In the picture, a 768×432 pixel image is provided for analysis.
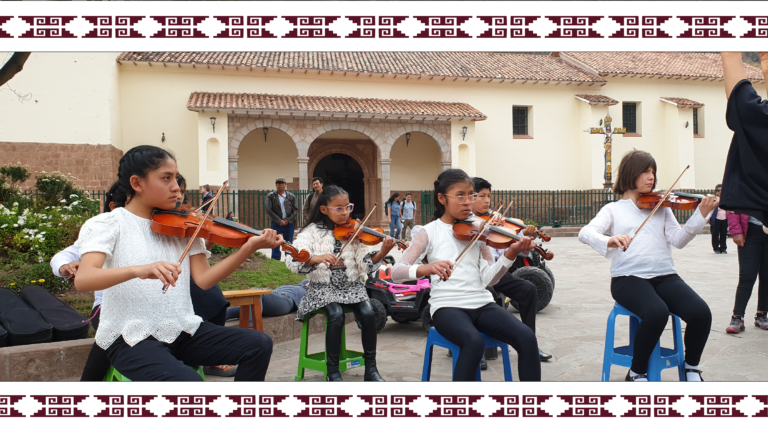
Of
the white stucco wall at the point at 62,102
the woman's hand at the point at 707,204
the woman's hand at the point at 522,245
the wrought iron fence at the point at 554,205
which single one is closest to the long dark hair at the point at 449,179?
the woman's hand at the point at 522,245

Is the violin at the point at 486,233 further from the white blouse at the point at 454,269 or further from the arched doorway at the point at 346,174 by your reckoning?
the arched doorway at the point at 346,174

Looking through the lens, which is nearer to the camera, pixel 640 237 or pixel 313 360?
pixel 640 237

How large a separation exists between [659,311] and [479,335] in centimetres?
106

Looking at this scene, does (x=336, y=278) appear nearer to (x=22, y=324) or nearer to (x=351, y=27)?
(x=351, y=27)

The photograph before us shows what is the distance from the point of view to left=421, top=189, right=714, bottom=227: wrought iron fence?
2108cm

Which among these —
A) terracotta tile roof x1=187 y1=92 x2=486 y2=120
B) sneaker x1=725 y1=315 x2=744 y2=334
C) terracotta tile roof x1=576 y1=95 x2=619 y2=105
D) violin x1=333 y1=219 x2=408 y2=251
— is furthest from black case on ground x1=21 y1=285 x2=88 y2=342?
terracotta tile roof x1=576 y1=95 x2=619 y2=105

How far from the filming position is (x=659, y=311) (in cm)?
298

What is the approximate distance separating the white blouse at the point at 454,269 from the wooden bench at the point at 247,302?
1491 mm

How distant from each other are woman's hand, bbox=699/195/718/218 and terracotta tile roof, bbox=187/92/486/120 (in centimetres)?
1650

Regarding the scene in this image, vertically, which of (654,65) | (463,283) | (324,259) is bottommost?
(463,283)

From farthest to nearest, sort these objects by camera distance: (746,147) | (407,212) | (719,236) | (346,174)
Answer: (346,174) < (407,212) < (719,236) < (746,147)

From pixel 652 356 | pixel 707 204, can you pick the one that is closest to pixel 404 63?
pixel 707 204
